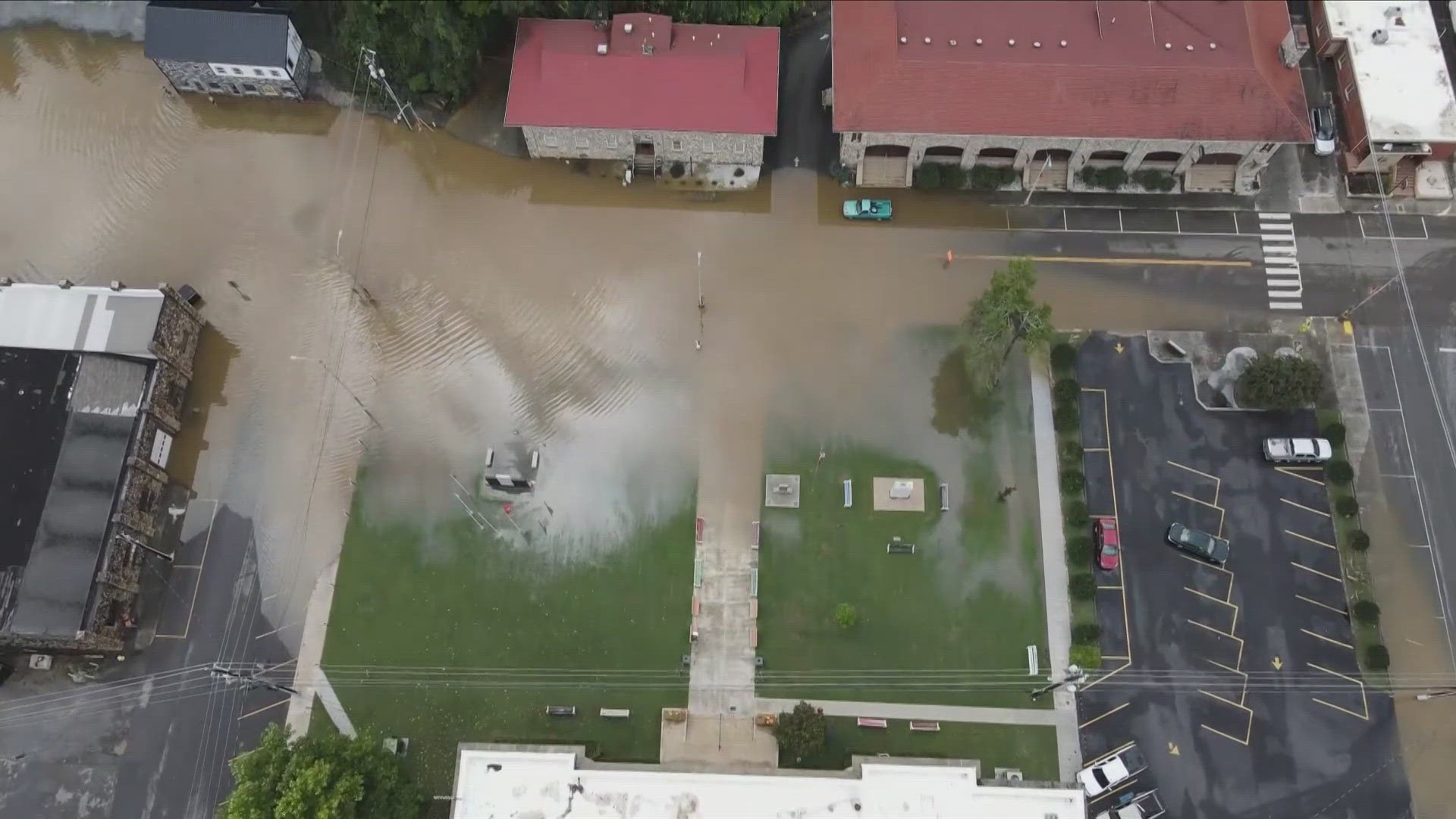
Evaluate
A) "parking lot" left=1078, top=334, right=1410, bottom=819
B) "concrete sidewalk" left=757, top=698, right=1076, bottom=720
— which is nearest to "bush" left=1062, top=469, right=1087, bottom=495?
"parking lot" left=1078, top=334, right=1410, bottom=819

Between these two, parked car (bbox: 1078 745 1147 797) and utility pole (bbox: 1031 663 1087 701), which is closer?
parked car (bbox: 1078 745 1147 797)

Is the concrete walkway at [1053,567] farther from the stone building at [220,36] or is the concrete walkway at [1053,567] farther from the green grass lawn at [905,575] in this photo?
the stone building at [220,36]

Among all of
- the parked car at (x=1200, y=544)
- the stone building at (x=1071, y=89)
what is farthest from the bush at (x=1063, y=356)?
the stone building at (x=1071, y=89)

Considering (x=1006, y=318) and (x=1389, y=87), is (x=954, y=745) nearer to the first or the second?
(x=1006, y=318)

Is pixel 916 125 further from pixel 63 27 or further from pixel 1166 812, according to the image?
pixel 63 27

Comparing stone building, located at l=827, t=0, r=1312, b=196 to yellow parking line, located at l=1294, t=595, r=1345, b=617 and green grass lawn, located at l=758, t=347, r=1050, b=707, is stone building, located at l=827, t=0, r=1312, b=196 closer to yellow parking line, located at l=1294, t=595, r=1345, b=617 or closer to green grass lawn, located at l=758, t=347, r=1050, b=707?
green grass lawn, located at l=758, t=347, r=1050, b=707

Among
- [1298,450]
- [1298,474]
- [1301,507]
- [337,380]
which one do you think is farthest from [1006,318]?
[337,380]
